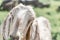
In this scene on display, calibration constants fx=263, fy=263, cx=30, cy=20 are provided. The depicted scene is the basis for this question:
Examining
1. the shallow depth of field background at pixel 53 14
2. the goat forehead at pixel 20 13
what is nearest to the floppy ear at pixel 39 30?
the goat forehead at pixel 20 13

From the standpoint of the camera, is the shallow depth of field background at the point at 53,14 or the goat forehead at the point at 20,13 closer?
the goat forehead at the point at 20,13

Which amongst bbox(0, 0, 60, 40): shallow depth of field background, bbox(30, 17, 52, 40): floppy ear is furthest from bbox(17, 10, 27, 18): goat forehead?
bbox(0, 0, 60, 40): shallow depth of field background

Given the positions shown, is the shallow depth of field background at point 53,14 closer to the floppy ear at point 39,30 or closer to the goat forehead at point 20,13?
the floppy ear at point 39,30

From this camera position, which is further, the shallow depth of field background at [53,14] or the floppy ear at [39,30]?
the shallow depth of field background at [53,14]

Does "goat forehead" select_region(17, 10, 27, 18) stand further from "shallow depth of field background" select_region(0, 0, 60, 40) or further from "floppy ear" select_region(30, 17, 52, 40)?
"shallow depth of field background" select_region(0, 0, 60, 40)

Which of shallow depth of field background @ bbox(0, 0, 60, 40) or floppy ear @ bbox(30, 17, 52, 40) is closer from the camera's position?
floppy ear @ bbox(30, 17, 52, 40)

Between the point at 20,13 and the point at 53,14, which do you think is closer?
the point at 20,13

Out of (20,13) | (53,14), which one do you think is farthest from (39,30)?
(53,14)

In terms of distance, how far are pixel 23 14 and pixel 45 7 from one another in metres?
1.43

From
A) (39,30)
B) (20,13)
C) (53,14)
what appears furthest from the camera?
(53,14)

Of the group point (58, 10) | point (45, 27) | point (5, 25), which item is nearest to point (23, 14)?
point (5, 25)

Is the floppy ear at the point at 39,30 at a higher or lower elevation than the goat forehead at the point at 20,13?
lower

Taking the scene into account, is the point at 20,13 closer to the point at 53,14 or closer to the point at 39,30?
the point at 39,30

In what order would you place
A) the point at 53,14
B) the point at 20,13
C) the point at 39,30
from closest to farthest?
1. the point at 20,13
2. the point at 39,30
3. the point at 53,14
